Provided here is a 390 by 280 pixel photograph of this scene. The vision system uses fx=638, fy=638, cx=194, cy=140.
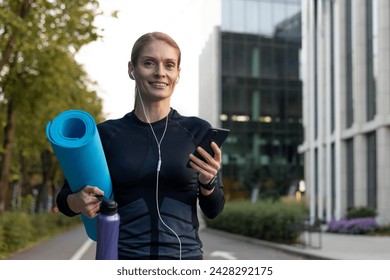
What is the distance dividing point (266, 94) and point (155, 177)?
104 feet

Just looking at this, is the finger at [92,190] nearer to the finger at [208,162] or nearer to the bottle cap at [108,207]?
the bottle cap at [108,207]

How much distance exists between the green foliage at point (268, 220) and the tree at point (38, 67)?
19.4 ft

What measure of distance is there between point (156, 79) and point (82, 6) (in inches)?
452

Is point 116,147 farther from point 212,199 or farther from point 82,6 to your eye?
point 82,6

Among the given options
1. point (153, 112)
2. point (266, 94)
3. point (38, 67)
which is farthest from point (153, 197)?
point (266, 94)

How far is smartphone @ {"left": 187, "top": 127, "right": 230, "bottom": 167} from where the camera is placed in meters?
2.16

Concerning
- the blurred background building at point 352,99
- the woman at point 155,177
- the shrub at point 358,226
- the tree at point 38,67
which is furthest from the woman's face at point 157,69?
the shrub at point 358,226

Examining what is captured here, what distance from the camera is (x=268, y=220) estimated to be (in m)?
22.7

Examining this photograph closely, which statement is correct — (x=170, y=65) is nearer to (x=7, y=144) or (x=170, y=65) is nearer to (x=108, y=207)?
(x=108, y=207)

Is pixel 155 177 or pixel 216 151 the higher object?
pixel 216 151

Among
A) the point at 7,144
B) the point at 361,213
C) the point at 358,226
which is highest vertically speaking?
the point at 7,144

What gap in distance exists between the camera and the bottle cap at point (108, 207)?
2242 millimetres
